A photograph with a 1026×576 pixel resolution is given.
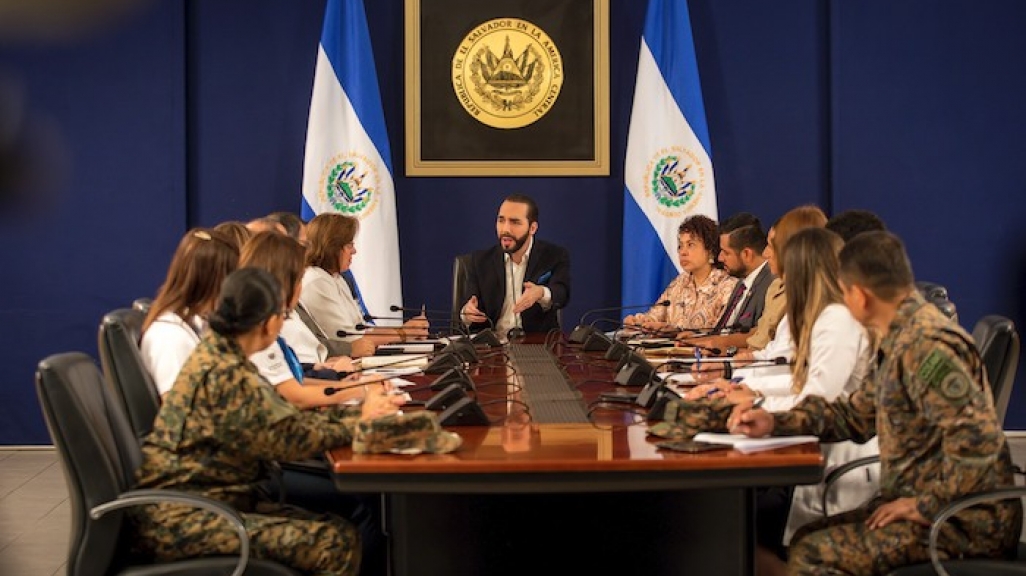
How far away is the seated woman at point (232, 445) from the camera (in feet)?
9.19

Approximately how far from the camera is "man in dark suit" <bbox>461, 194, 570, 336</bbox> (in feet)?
20.1

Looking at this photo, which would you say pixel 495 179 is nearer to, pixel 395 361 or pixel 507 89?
pixel 507 89

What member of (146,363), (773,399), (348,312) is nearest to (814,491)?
(773,399)

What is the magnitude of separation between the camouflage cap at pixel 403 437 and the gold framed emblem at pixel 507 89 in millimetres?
4433

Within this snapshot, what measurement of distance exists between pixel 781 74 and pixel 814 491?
4.22 m

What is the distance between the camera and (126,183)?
6.83 meters

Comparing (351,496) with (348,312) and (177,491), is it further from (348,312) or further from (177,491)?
(348,312)

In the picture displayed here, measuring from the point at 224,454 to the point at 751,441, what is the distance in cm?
117

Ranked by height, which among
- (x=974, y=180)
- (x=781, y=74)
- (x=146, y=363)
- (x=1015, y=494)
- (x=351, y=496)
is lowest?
(x=351, y=496)

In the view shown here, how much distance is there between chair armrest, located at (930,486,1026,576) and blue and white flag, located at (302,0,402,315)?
437cm

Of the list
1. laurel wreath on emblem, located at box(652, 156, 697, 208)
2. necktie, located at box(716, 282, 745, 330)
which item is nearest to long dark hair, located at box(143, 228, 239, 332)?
necktie, located at box(716, 282, 745, 330)

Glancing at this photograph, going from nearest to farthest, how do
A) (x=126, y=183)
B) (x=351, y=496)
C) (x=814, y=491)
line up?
(x=814, y=491), (x=351, y=496), (x=126, y=183)

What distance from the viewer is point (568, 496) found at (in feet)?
10.2

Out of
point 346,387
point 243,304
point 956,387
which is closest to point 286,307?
point 346,387
